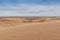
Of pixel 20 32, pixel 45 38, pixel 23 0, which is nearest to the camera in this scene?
pixel 45 38

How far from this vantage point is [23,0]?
18.5 ft

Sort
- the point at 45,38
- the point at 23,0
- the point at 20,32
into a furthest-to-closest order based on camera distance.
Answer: the point at 23,0 → the point at 20,32 → the point at 45,38

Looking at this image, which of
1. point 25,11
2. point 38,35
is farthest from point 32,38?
point 25,11

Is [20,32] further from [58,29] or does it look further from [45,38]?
[58,29]

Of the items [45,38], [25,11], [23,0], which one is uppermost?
[23,0]

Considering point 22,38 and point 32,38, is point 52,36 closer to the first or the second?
point 32,38

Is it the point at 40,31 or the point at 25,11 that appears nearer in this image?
the point at 40,31

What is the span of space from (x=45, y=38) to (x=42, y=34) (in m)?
0.12

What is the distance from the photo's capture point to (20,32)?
1809 mm

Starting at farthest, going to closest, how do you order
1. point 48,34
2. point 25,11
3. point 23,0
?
1. point 23,0
2. point 25,11
3. point 48,34

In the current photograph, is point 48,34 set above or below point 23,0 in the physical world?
below

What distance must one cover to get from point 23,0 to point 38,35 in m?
4.13

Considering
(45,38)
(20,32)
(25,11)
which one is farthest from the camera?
(25,11)

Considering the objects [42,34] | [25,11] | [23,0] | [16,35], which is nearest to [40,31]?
[42,34]
